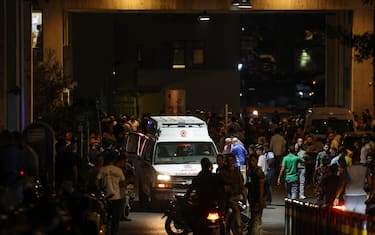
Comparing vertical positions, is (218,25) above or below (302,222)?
above

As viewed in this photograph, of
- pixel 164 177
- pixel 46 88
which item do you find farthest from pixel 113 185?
pixel 46 88

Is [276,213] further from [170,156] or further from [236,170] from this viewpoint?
[236,170]

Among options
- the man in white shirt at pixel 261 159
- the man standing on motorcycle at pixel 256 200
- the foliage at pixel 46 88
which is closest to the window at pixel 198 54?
the foliage at pixel 46 88

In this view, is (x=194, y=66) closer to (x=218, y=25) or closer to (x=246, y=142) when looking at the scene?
(x=218, y=25)

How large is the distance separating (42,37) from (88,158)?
1183 centimetres

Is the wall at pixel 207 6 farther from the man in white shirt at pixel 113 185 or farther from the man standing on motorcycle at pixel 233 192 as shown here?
the man in white shirt at pixel 113 185

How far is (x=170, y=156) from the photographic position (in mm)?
27719

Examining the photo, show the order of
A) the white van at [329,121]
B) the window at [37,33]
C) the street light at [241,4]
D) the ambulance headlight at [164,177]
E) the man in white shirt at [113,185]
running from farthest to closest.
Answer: the white van at [329,121] → the window at [37,33] → the street light at [241,4] → the ambulance headlight at [164,177] → the man in white shirt at [113,185]

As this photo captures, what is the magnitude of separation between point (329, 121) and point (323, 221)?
24.1m

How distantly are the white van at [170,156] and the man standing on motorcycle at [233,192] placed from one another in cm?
570

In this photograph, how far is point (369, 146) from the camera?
2952 centimetres

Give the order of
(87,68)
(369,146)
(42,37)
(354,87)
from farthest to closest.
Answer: (87,68) < (354,87) < (42,37) < (369,146)

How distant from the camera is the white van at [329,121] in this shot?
38.5 m

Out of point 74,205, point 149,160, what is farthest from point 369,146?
point 74,205
